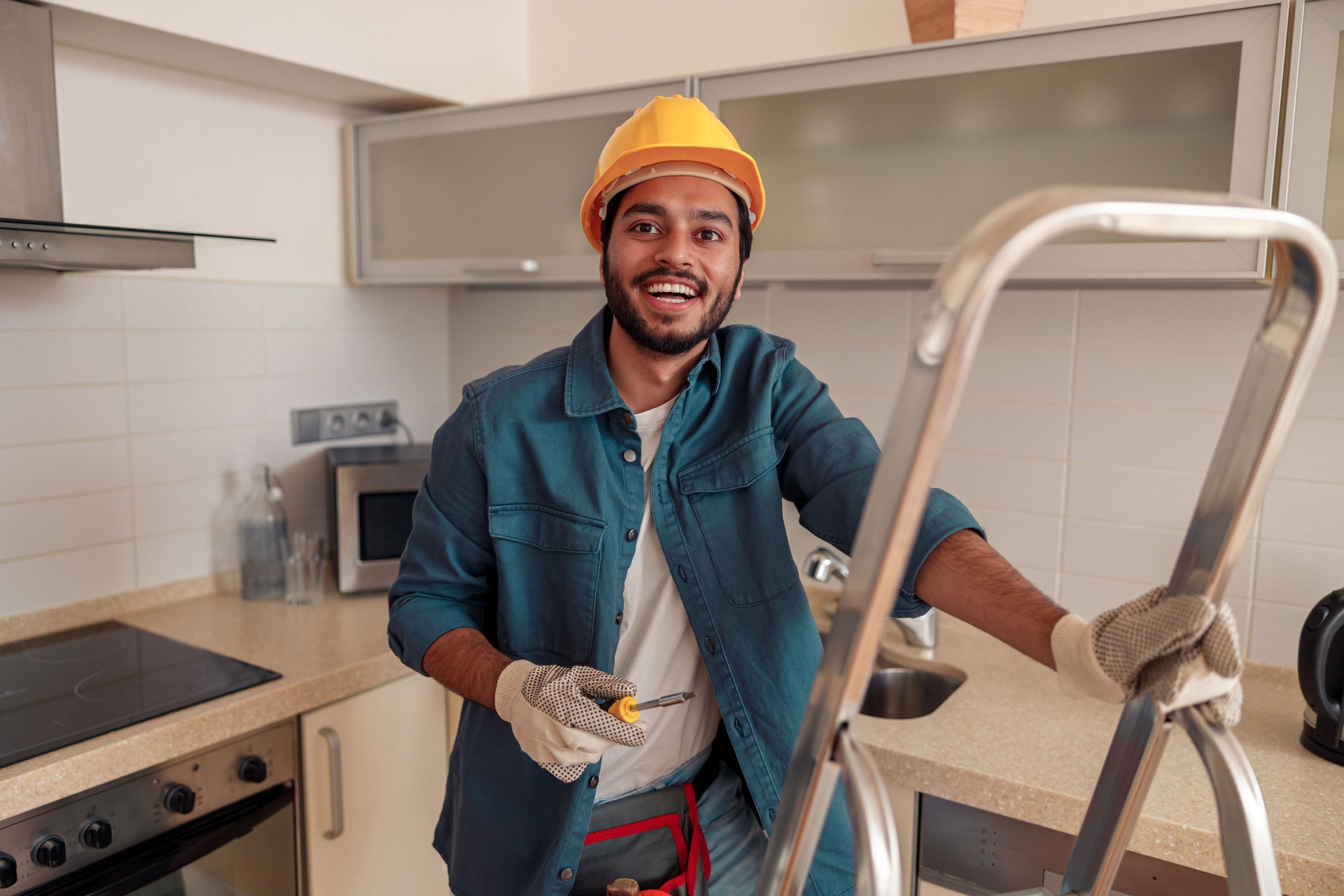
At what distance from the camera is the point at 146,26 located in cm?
171

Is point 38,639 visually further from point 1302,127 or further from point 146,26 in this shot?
point 1302,127

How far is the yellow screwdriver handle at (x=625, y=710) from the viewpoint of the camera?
1.02 meters

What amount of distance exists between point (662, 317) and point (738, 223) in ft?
0.62

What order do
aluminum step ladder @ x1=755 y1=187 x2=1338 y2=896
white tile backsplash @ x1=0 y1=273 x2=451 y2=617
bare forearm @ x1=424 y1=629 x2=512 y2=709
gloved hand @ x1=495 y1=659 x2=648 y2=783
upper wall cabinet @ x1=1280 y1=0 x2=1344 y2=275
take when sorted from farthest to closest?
white tile backsplash @ x1=0 y1=273 x2=451 y2=617 < upper wall cabinet @ x1=1280 y1=0 x2=1344 y2=275 < bare forearm @ x1=424 y1=629 x2=512 y2=709 < gloved hand @ x1=495 y1=659 x2=648 y2=783 < aluminum step ladder @ x1=755 y1=187 x2=1338 y2=896

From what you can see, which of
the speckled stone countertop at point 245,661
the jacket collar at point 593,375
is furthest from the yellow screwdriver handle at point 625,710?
the speckled stone countertop at point 245,661

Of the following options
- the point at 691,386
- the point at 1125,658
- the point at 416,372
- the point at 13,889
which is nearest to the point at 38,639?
the point at 13,889

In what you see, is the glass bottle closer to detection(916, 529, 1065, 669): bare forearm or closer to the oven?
the oven

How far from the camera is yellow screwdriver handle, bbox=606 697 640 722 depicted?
102 cm

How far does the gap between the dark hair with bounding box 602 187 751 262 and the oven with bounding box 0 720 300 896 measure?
103 centimetres

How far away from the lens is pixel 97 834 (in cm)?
143

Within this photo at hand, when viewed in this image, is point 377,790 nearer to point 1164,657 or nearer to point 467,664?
point 467,664

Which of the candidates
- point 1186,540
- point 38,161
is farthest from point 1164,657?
point 38,161

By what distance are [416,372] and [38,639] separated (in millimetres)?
1093

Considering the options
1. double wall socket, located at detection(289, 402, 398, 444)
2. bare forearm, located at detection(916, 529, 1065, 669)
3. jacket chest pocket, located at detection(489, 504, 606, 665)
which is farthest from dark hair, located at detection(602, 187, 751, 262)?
double wall socket, located at detection(289, 402, 398, 444)
